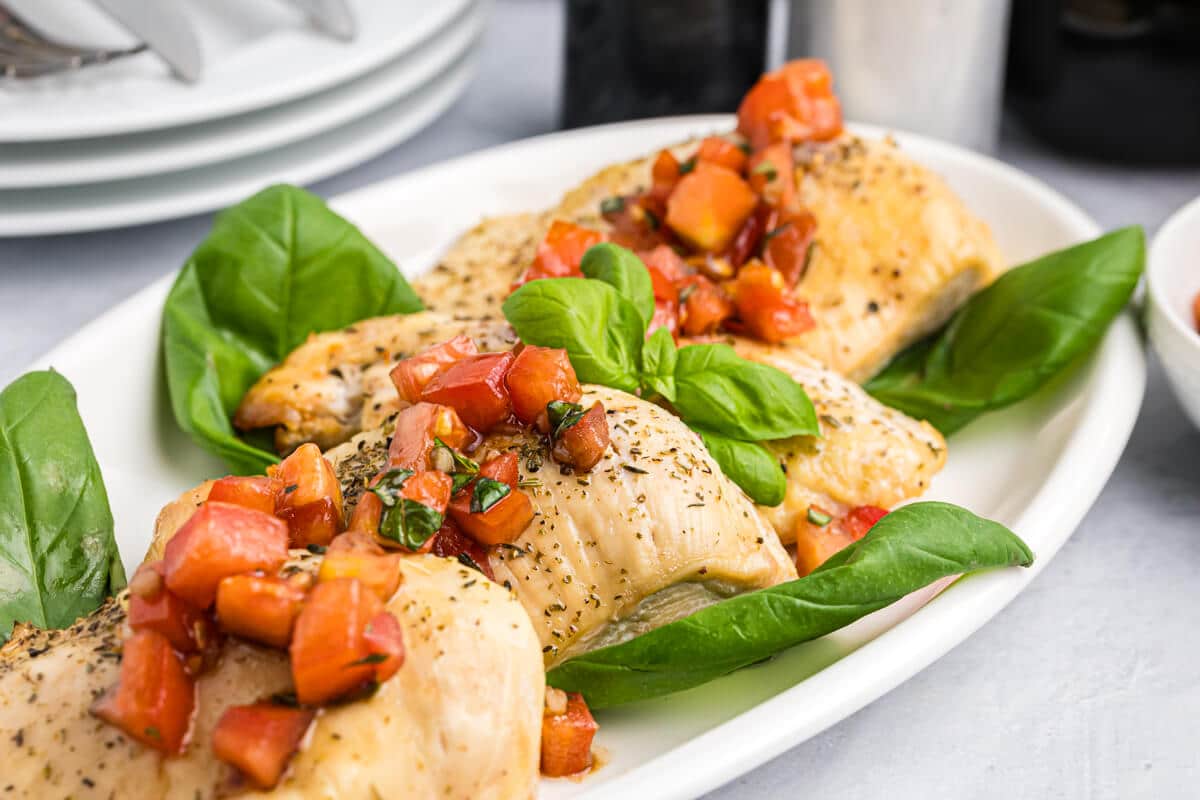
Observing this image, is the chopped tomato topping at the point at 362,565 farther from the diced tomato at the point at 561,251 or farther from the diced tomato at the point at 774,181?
the diced tomato at the point at 774,181

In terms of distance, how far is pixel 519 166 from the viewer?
5.19 m

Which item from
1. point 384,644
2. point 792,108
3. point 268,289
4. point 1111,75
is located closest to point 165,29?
point 268,289

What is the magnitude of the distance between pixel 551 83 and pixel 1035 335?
3542mm

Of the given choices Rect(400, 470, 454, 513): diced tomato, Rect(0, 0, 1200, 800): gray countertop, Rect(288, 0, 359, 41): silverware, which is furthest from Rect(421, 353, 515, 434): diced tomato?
Rect(288, 0, 359, 41): silverware

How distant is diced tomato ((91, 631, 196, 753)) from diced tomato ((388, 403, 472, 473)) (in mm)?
681

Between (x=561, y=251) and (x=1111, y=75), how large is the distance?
2968mm

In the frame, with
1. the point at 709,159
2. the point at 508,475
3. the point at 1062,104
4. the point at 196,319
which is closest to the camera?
the point at 508,475

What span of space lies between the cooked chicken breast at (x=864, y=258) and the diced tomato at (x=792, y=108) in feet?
0.26

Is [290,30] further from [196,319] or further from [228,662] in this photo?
[228,662]

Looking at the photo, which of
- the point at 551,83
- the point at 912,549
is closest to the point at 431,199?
the point at 551,83

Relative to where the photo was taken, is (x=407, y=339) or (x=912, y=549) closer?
(x=912, y=549)

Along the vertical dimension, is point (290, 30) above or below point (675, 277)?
above

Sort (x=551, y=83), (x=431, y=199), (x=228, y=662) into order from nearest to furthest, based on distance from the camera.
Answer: (x=228, y=662) < (x=431, y=199) < (x=551, y=83)

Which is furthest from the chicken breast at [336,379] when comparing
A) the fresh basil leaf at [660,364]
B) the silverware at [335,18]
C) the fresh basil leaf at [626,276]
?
the silverware at [335,18]
